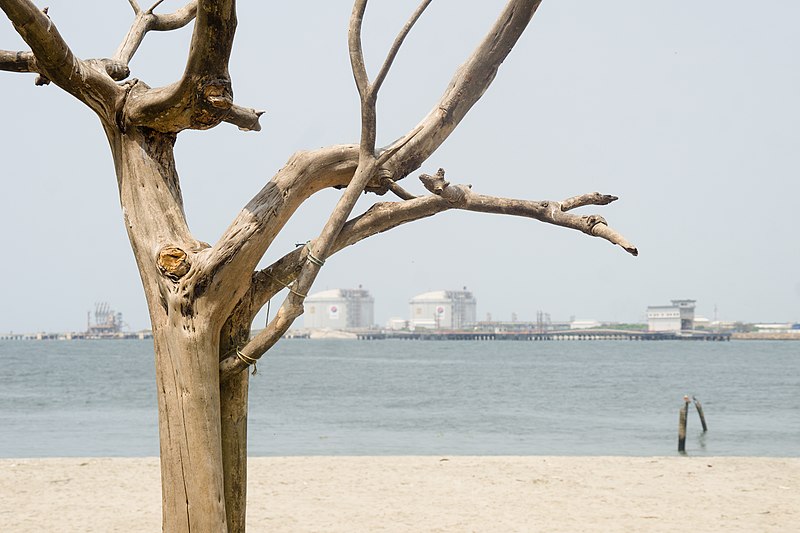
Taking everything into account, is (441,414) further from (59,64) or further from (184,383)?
(59,64)

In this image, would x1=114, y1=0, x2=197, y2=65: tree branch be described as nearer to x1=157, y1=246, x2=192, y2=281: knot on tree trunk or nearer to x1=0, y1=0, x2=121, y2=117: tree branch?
x1=0, y1=0, x2=121, y2=117: tree branch

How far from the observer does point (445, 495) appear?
12312mm

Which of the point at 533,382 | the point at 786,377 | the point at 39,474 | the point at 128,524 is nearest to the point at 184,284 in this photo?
the point at 128,524

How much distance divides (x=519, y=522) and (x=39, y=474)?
7975 millimetres

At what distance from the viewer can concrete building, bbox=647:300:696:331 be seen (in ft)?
510

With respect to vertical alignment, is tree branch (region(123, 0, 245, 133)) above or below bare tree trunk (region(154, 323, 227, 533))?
above

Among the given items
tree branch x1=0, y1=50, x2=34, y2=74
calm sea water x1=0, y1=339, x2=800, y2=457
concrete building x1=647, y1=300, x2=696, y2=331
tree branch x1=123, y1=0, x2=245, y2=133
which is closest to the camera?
tree branch x1=123, y1=0, x2=245, y2=133

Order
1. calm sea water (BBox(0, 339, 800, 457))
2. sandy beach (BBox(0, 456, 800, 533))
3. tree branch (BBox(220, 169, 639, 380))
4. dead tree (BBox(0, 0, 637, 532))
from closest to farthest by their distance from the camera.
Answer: dead tree (BBox(0, 0, 637, 532)) → tree branch (BBox(220, 169, 639, 380)) → sandy beach (BBox(0, 456, 800, 533)) → calm sea water (BBox(0, 339, 800, 457))

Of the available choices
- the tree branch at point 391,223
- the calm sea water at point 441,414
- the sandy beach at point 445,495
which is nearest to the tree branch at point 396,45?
the tree branch at point 391,223

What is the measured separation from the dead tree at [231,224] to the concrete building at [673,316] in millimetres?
157784

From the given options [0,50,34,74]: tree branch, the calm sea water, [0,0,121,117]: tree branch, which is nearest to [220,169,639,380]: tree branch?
[0,0,121,117]: tree branch

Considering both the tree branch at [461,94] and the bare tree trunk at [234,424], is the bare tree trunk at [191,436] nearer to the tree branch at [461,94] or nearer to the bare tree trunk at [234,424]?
the bare tree trunk at [234,424]

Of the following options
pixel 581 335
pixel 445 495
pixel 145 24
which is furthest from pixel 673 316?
pixel 145 24

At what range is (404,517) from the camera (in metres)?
10.8
